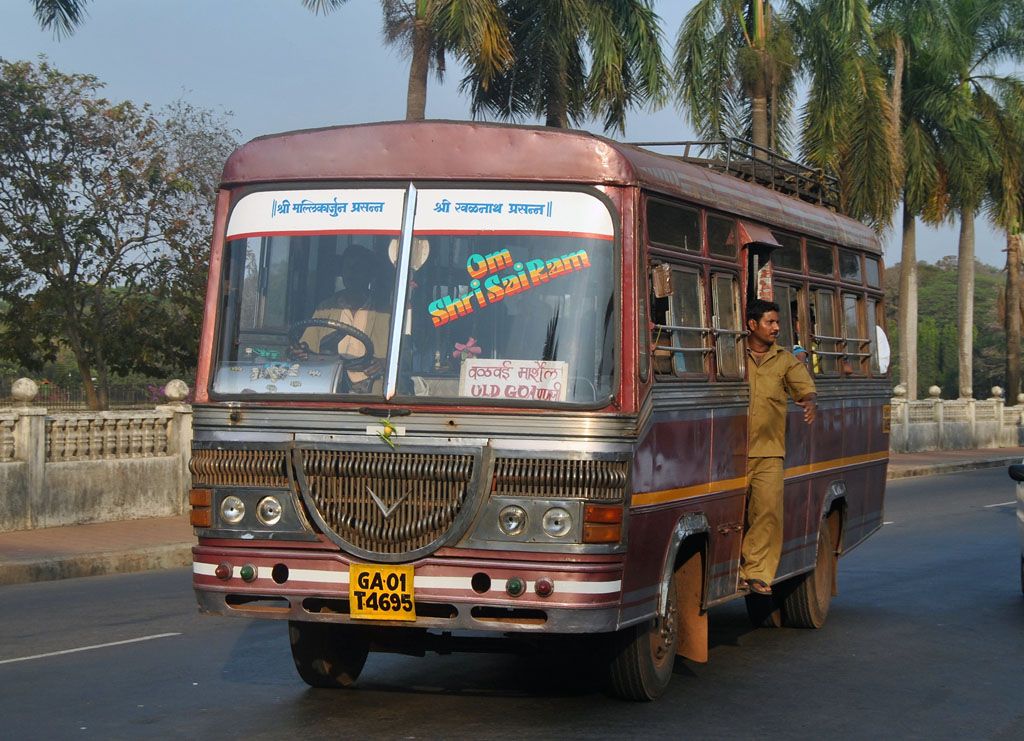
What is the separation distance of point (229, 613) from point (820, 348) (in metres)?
4.81

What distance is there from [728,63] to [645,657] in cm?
2095

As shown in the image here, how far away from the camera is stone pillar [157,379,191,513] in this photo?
709 inches

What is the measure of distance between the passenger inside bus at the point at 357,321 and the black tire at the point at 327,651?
145 cm

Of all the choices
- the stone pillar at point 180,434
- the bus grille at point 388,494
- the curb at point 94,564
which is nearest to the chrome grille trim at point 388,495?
Result: the bus grille at point 388,494

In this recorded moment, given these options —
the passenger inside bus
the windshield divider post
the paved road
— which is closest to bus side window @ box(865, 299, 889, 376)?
the paved road

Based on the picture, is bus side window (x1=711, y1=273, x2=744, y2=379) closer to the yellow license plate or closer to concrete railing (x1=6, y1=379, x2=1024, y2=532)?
the yellow license plate

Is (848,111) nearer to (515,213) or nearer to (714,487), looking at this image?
(714,487)

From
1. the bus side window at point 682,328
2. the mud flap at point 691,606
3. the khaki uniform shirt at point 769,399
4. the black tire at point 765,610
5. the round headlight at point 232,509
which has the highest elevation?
the bus side window at point 682,328

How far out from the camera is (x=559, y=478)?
609cm

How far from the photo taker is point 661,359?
22.2 feet

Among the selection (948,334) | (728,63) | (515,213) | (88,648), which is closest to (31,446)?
(88,648)

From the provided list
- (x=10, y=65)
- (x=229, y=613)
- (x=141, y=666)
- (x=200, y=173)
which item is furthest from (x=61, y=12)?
(x=229, y=613)

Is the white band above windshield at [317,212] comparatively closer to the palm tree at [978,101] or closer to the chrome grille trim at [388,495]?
the chrome grille trim at [388,495]

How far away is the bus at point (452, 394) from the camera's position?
6.14 m
